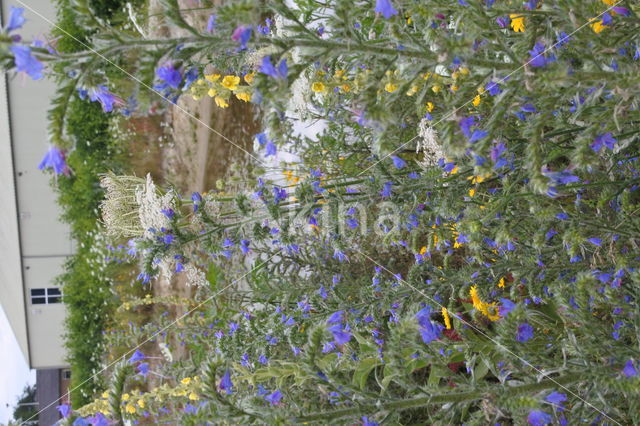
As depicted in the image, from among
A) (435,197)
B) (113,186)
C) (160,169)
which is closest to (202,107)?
(160,169)

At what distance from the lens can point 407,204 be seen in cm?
242

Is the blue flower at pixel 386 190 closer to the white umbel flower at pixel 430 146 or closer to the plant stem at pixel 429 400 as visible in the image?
the white umbel flower at pixel 430 146

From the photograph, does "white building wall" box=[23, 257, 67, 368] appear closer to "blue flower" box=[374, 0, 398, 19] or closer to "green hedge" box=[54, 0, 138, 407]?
"green hedge" box=[54, 0, 138, 407]

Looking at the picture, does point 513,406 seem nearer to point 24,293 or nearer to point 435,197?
point 435,197

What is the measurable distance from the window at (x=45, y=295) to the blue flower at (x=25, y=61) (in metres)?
11.5

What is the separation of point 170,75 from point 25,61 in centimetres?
31

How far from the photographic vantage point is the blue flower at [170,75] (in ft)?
4.33

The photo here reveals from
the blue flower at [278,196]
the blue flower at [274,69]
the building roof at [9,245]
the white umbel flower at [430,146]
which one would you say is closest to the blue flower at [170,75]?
the blue flower at [274,69]

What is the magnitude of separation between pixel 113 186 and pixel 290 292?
1.14 m

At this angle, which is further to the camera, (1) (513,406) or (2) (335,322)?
(2) (335,322)

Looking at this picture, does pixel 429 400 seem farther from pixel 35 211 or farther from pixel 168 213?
pixel 35 211

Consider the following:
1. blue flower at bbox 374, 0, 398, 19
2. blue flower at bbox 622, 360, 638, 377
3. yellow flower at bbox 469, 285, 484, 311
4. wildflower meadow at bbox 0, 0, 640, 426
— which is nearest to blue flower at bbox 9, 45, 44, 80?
wildflower meadow at bbox 0, 0, 640, 426

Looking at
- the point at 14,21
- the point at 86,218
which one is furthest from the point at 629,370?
the point at 86,218

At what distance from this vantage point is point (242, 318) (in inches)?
140
